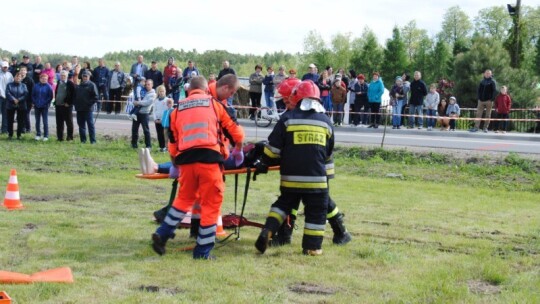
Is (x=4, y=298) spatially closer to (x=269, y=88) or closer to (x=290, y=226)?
(x=290, y=226)

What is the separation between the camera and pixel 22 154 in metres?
19.1

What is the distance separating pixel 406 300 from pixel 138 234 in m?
3.93

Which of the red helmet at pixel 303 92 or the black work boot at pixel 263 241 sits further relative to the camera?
the red helmet at pixel 303 92

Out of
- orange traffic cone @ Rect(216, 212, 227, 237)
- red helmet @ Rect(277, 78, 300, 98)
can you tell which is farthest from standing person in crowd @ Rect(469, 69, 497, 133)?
orange traffic cone @ Rect(216, 212, 227, 237)

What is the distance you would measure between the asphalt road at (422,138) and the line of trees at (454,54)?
942 inches

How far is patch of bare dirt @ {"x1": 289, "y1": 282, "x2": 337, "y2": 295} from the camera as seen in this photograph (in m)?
6.55

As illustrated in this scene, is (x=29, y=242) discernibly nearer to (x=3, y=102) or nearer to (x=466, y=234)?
(x=466, y=234)

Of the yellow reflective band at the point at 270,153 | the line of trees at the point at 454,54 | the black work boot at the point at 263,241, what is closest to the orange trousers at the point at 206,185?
the black work boot at the point at 263,241

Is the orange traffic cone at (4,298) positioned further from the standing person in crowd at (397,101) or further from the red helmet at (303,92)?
the standing person in crowd at (397,101)

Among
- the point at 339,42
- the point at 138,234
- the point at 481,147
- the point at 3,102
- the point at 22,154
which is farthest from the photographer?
the point at 339,42

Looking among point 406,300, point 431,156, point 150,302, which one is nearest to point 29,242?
point 150,302

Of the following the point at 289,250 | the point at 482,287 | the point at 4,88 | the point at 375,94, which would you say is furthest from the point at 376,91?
the point at 482,287

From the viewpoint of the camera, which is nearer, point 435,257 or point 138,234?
point 435,257

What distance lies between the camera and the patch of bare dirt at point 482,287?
264 inches
